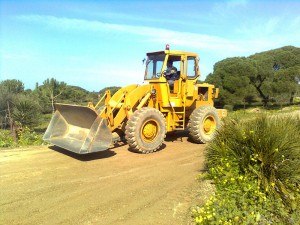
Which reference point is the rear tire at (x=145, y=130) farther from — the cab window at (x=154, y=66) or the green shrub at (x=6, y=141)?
the green shrub at (x=6, y=141)

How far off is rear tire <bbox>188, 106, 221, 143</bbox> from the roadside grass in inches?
113

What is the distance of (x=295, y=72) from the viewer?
32.9 m

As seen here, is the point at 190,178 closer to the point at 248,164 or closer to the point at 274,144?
the point at 248,164

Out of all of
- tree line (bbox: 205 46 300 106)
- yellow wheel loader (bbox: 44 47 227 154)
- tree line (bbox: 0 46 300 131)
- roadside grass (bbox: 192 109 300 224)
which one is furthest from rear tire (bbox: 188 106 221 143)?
tree line (bbox: 205 46 300 106)

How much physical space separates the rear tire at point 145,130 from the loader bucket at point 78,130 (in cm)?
68

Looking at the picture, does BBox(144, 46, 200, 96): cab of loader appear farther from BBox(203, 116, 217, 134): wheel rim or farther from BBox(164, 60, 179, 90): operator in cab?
BBox(203, 116, 217, 134): wheel rim

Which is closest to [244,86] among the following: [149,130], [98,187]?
[149,130]

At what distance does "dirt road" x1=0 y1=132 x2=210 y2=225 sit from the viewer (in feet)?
13.6

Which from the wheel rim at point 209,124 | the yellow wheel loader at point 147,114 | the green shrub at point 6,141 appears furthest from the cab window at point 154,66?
the green shrub at point 6,141

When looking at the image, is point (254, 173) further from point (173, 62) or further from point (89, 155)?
point (173, 62)

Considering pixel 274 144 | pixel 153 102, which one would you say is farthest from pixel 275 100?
pixel 274 144

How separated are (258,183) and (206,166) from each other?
5.15ft

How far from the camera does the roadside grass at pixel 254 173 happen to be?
13.6 feet

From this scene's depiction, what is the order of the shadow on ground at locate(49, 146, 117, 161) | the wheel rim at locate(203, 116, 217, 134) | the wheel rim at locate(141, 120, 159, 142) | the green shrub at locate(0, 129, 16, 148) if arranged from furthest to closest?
the wheel rim at locate(203, 116, 217, 134) < the green shrub at locate(0, 129, 16, 148) < the wheel rim at locate(141, 120, 159, 142) < the shadow on ground at locate(49, 146, 117, 161)
